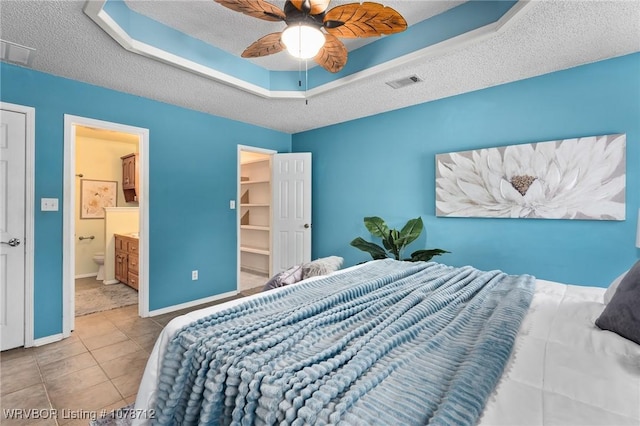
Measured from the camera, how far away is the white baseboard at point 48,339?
8.72 ft

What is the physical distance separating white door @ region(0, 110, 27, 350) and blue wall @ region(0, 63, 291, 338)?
0.33 feet

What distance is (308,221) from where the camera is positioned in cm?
445

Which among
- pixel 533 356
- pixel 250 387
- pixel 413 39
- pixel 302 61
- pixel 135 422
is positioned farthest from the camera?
pixel 302 61

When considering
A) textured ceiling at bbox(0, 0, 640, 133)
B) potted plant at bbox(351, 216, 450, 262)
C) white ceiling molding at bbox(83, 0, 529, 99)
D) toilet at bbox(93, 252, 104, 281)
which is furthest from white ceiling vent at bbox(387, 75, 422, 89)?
toilet at bbox(93, 252, 104, 281)

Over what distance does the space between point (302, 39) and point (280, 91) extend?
4.92ft

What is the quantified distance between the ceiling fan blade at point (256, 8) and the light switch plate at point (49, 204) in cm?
244

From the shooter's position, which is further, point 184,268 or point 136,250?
point 136,250

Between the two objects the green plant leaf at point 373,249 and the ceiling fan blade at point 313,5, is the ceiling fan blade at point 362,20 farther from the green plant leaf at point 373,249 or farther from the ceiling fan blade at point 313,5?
the green plant leaf at point 373,249

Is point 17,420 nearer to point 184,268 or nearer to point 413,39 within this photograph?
point 184,268

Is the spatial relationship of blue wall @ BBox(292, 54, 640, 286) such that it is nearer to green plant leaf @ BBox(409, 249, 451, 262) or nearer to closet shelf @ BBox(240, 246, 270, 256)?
green plant leaf @ BBox(409, 249, 451, 262)

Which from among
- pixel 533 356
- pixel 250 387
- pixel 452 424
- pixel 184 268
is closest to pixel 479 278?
pixel 533 356

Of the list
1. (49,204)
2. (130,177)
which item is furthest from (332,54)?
(130,177)

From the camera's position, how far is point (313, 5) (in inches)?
67.4

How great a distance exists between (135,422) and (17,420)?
3.95 feet
